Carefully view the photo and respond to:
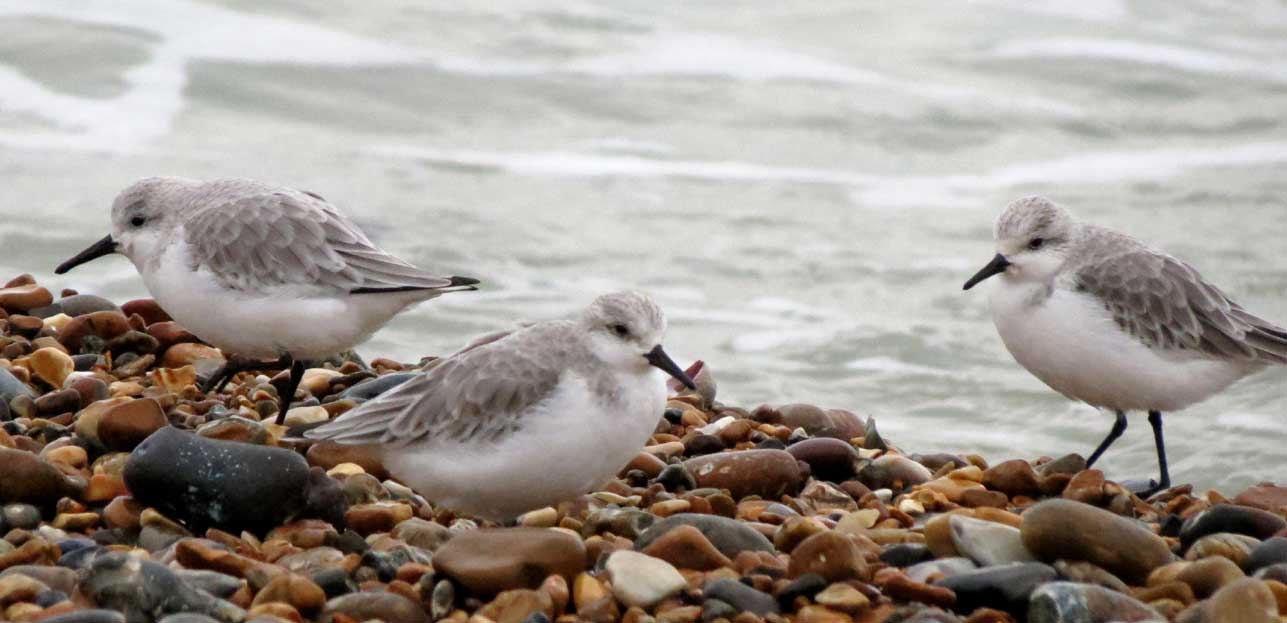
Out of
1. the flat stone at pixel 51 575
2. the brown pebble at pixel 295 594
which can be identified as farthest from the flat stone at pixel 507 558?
the flat stone at pixel 51 575

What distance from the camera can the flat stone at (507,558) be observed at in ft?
15.5

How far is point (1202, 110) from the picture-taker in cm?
1627

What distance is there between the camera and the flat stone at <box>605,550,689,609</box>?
15.3 ft

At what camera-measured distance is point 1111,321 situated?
21.4 ft

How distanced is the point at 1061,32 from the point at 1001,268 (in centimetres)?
1257

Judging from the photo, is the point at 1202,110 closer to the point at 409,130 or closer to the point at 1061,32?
the point at 1061,32

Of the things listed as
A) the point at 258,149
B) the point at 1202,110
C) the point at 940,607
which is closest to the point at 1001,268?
the point at 940,607

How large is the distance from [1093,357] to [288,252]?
329 centimetres

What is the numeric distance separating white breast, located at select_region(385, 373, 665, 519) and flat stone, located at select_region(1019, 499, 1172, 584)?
1.26 m

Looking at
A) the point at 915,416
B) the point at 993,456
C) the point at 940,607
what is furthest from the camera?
the point at 915,416

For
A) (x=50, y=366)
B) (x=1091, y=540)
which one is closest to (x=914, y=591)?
(x=1091, y=540)

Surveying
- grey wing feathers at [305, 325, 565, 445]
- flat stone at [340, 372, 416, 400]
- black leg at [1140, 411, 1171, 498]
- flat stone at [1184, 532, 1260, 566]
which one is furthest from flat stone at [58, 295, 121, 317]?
flat stone at [1184, 532, 1260, 566]

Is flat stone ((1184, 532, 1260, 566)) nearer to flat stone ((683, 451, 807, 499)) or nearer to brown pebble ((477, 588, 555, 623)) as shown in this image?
flat stone ((683, 451, 807, 499))

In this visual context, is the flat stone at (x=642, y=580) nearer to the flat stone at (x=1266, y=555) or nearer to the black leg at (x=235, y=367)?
the flat stone at (x=1266, y=555)
